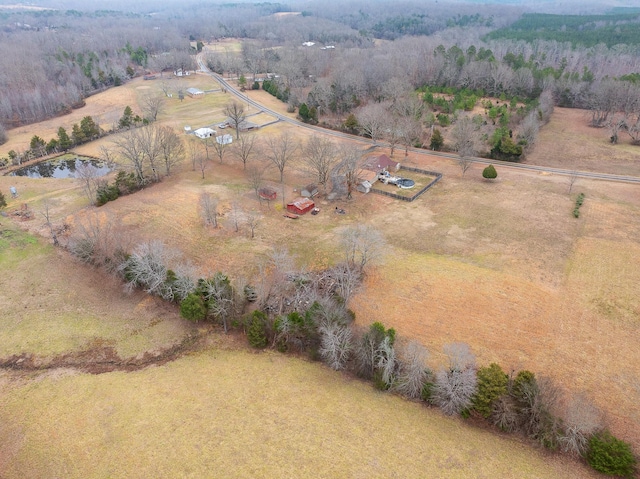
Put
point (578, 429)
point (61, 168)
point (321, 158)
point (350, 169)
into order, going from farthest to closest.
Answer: point (61, 168)
point (321, 158)
point (350, 169)
point (578, 429)

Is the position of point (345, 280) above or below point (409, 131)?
below

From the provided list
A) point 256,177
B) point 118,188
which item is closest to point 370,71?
point 256,177

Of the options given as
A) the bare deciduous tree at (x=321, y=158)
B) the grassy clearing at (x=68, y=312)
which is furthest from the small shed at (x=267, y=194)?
the grassy clearing at (x=68, y=312)

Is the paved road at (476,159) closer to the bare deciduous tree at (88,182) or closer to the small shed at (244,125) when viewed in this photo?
the small shed at (244,125)

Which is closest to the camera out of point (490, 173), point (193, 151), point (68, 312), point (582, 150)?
point (68, 312)

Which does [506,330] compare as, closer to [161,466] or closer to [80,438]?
[161,466]

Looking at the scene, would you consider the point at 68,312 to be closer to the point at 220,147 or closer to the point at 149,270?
the point at 149,270

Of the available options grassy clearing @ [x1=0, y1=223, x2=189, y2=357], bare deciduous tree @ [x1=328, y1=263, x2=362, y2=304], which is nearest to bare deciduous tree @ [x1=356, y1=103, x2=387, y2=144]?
bare deciduous tree @ [x1=328, y1=263, x2=362, y2=304]

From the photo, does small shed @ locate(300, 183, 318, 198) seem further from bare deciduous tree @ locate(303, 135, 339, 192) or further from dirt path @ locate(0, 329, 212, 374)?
dirt path @ locate(0, 329, 212, 374)
